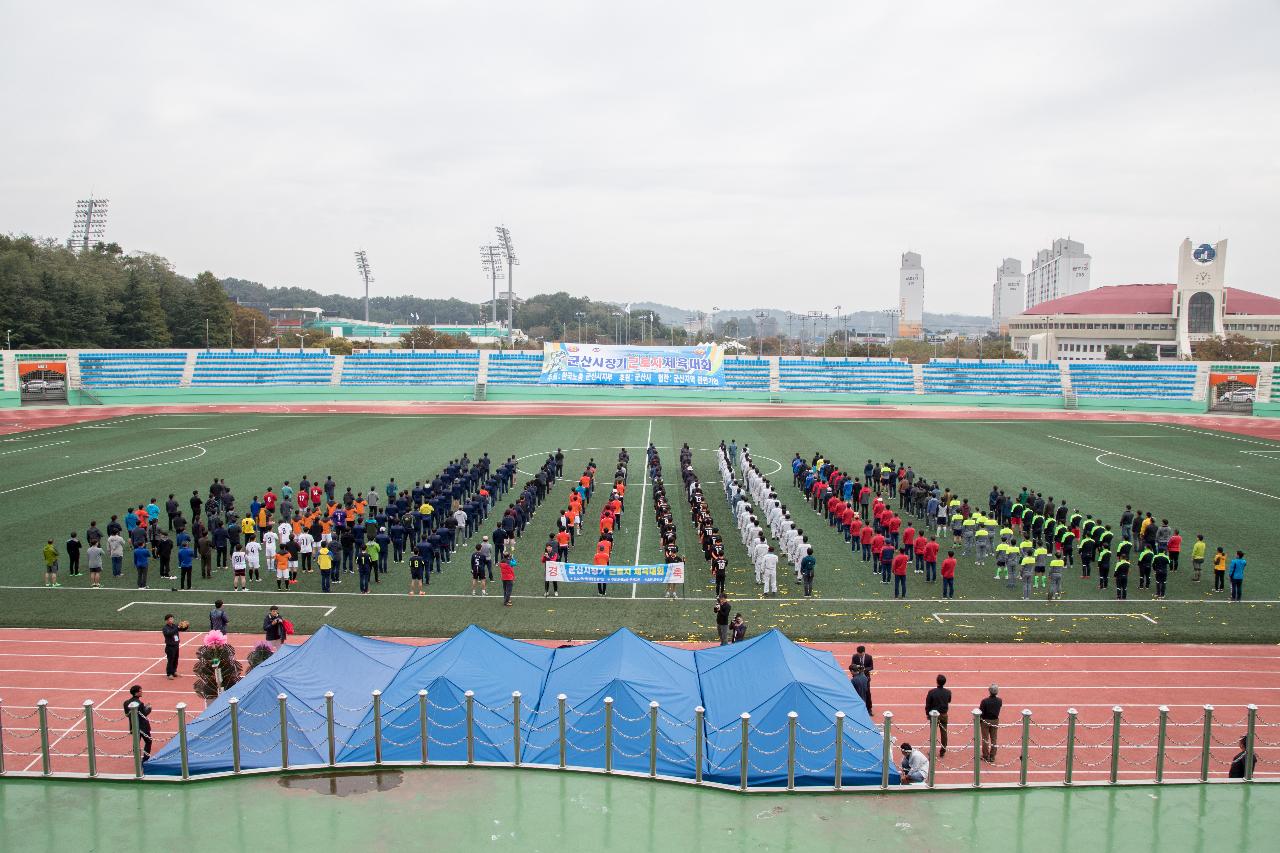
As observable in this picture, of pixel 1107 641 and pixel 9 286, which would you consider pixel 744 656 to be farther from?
pixel 9 286

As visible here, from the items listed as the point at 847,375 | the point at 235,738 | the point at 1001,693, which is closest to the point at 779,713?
the point at 1001,693

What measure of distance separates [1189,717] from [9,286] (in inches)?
2851

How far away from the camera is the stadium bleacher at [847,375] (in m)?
56.1

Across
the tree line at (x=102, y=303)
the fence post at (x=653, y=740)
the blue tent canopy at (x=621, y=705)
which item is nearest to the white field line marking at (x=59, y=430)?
the tree line at (x=102, y=303)

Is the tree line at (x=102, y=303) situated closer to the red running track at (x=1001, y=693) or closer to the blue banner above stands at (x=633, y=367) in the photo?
the blue banner above stands at (x=633, y=367)

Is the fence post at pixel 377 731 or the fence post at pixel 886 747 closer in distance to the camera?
the fence post at pixel 886 747

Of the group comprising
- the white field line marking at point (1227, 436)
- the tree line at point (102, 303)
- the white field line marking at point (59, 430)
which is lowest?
the white field line marking at point (59, 430)

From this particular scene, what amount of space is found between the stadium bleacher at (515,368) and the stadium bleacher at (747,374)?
12059 millimetres

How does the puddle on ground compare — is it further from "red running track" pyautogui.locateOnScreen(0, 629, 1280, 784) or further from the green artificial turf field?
the green artificial turf field

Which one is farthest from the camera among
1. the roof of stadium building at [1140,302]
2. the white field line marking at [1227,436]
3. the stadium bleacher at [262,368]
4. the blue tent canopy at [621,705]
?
the roof of stadium building at [1140,302]

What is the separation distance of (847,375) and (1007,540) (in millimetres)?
38448

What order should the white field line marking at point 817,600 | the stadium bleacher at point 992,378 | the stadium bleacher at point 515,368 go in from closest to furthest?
the white field line marking at point 817,600 → the stadium bleacher at point 992,378 → the stadium bleacher at point 515,368

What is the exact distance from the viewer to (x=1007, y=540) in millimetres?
19484

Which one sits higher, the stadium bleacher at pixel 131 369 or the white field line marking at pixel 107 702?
the stadium bleacher at pixel 131 369
